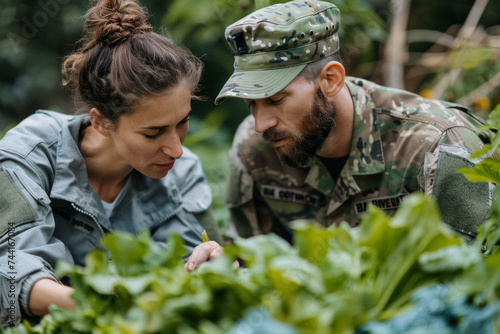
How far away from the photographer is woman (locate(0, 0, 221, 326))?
2.10m

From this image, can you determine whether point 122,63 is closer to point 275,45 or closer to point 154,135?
point 154,135

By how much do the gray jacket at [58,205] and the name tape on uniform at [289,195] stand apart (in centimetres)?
41

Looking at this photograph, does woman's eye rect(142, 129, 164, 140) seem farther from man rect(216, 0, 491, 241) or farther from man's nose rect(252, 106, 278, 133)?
man's nose rect(252, 106, 278, 133)

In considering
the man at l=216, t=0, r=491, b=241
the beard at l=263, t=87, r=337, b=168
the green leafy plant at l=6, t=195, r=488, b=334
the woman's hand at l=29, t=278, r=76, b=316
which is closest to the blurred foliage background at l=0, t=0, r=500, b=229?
the man at l=216, t=0, r=491, b=241

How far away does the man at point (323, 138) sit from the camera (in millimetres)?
2399

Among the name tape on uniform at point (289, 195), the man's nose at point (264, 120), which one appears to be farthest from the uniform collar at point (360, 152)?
the man's nose at point (264, 120)

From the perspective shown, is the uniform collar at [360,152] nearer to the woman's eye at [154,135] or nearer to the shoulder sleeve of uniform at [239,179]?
the shoulder sleeve of uniform at [239,179]

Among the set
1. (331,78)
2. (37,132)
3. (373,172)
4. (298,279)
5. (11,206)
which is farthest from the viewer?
(373,172)

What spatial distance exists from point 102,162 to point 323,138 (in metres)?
1.04

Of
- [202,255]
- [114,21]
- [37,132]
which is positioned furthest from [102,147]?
[202,255]

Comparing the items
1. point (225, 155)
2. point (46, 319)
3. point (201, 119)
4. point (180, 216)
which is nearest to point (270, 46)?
point (180, 216)

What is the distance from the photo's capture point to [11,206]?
2053mm

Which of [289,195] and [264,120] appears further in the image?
[289,195]

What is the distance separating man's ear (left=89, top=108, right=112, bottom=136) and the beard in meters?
0.69
